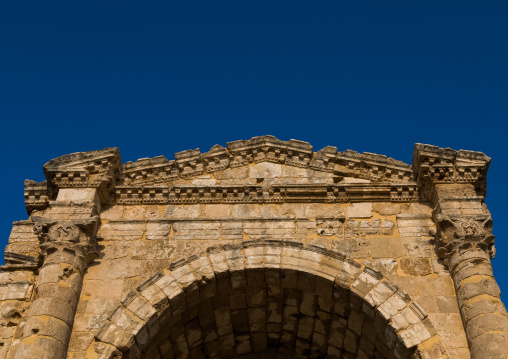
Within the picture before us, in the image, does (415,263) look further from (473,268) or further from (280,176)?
(280,176)

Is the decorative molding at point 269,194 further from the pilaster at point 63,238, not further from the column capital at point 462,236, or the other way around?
the column capital at point 462,236

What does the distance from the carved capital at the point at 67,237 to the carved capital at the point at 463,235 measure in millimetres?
5253

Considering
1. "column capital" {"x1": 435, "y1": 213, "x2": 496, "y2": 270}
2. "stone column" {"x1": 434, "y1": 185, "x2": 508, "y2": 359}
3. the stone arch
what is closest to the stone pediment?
"stone column" {"x1": 434, "y1": 185, "x2": 508, "y2": 359}

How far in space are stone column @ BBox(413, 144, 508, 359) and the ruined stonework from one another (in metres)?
0.02

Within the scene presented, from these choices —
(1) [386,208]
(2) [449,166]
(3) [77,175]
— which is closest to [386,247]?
(1) [386,208]

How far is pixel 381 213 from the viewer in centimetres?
1113

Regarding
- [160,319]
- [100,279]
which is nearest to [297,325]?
[160,319]

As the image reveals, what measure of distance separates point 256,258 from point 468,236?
10.3ft

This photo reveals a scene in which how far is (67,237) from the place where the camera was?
1030cm

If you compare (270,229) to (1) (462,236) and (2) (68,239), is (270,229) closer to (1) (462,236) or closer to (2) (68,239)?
(1) (462,236)

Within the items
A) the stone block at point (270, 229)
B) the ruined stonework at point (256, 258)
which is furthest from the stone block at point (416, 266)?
the stone block at point (270, 229)

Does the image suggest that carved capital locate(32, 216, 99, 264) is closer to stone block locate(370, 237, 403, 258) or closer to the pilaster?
the pilaster

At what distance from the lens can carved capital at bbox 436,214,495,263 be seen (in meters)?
9.95

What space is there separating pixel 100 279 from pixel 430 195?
5.39m
